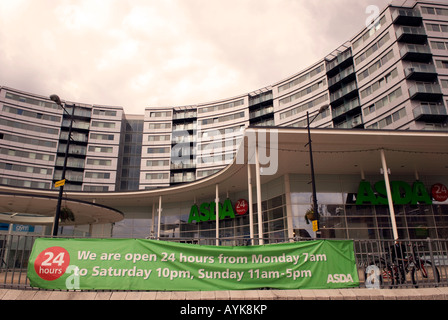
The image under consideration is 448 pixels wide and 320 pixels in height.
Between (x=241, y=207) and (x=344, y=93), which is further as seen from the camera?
(x=344, y=93)

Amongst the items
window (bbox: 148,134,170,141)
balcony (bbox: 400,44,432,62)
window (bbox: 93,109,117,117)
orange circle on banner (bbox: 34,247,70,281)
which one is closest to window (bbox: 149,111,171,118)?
window (bbox: 148,134,170,141)

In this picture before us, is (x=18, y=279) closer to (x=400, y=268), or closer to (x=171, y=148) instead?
(x=400, y=268)

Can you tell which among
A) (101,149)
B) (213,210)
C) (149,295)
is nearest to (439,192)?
(213,210)

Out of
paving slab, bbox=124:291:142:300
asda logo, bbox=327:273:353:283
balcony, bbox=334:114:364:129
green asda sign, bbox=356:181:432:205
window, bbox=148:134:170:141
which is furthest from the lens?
window, bbox=148:134:170:141

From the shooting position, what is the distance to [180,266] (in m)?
7.69

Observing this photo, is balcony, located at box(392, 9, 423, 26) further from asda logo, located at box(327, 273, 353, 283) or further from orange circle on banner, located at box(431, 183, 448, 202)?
asda logo, located at box(327, 273, 353, 283)

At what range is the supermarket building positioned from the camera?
70.4 ft

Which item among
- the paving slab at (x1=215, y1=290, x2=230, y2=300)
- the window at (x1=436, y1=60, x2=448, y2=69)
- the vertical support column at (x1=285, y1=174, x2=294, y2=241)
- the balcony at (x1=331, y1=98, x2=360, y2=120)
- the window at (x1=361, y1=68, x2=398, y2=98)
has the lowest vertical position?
the paving slab at (x1=215, y1=290, x2=230, y2=300)

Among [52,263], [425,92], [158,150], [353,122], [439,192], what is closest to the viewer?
[52,263]

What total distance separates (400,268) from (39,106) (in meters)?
83.7

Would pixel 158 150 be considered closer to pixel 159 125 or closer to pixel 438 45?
pixel 159 125

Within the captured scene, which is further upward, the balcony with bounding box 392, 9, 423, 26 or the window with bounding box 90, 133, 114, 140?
the balcony with bounding box 392, 9, 423, 26

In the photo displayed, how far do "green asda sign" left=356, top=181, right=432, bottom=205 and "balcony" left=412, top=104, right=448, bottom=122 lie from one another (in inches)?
858

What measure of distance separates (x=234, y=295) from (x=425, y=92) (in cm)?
4780
